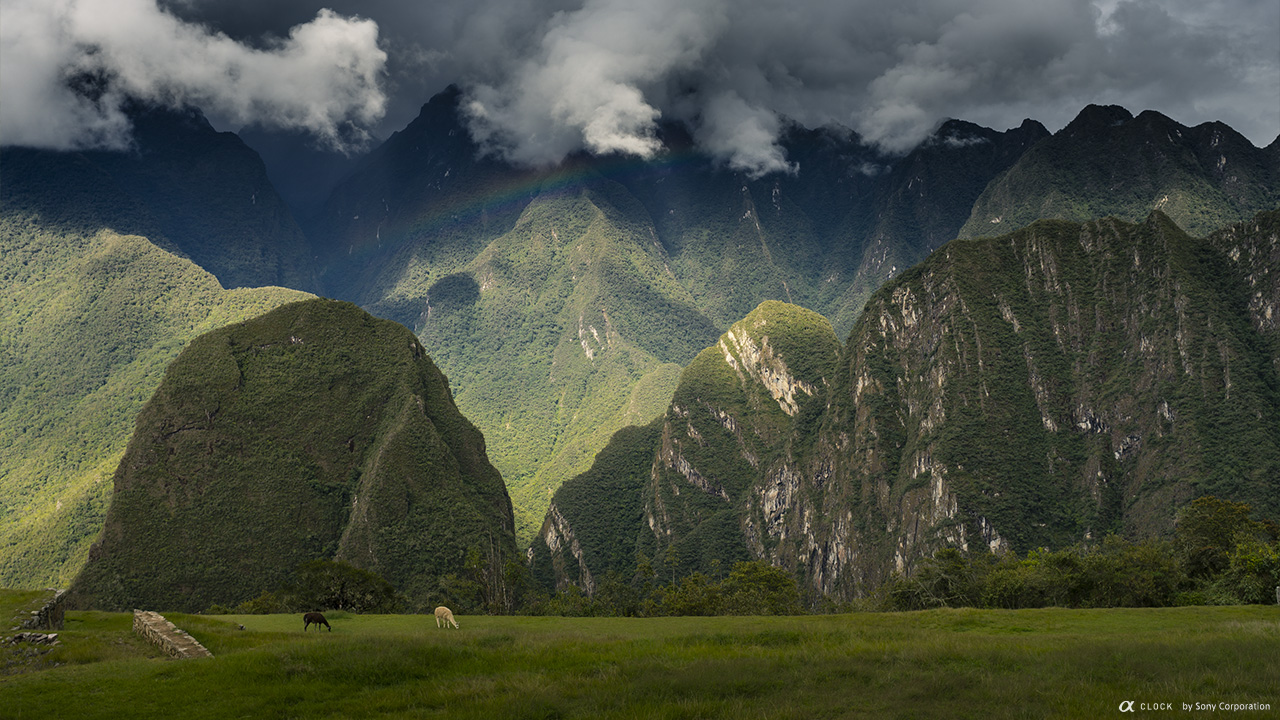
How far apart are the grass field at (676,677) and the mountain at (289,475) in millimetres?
78318

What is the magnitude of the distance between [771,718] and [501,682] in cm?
499

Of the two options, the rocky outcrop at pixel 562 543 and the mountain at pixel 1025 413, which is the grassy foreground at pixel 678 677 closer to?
the mountain at pixel 1025 413

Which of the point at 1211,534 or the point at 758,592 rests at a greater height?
the point at 1211,534

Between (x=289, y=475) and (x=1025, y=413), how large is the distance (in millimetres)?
121222

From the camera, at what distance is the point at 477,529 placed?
109 m

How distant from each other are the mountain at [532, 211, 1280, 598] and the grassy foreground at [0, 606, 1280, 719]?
106 meters

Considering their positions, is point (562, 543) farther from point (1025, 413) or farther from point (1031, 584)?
point (1031, 584)

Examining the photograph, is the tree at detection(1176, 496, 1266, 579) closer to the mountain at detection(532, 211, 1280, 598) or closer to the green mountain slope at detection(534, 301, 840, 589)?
the mountain at detection(532, 211, 1280, 598)

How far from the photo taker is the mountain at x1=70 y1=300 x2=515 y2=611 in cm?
9944

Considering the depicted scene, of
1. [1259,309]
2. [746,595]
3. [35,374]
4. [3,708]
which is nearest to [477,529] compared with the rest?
[746,595]

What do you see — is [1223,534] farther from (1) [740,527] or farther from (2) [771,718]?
(1) [740,527]

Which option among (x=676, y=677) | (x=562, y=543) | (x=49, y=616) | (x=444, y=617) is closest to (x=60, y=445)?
(x=562, y=543)

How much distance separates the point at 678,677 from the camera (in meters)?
12.8

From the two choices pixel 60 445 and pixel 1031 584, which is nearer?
pixel 1031 584
